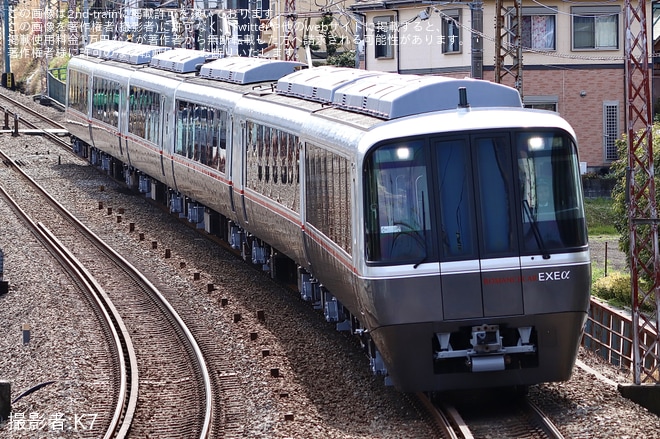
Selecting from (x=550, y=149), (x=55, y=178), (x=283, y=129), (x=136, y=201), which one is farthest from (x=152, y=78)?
(x=550, y=149)

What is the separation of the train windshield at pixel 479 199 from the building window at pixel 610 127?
22899mm

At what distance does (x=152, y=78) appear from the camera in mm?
22203

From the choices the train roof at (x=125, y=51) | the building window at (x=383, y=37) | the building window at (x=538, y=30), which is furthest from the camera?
the building window at (x=383, y=37)

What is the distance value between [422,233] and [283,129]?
448 centimetres

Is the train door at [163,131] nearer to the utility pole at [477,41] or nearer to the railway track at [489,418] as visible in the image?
the utility pole at [477,41]

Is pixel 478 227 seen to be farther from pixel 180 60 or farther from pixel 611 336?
pixel 180 60

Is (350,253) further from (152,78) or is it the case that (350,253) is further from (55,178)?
(55,178)

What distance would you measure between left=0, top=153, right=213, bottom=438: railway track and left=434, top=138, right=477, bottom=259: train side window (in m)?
2.36

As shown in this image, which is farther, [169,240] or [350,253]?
[169,240]

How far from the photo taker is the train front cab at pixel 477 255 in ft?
29.8

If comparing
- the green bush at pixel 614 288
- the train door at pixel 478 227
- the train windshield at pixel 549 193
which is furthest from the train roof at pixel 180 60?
the train windshield at pixel 549 193

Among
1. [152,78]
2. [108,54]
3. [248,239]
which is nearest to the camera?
[248,239]

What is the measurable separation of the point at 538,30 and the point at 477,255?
2361 cm

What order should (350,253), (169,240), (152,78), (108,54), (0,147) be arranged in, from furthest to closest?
(0,147) → (108,54) → (152,78) → (169,240) → (350,253)
